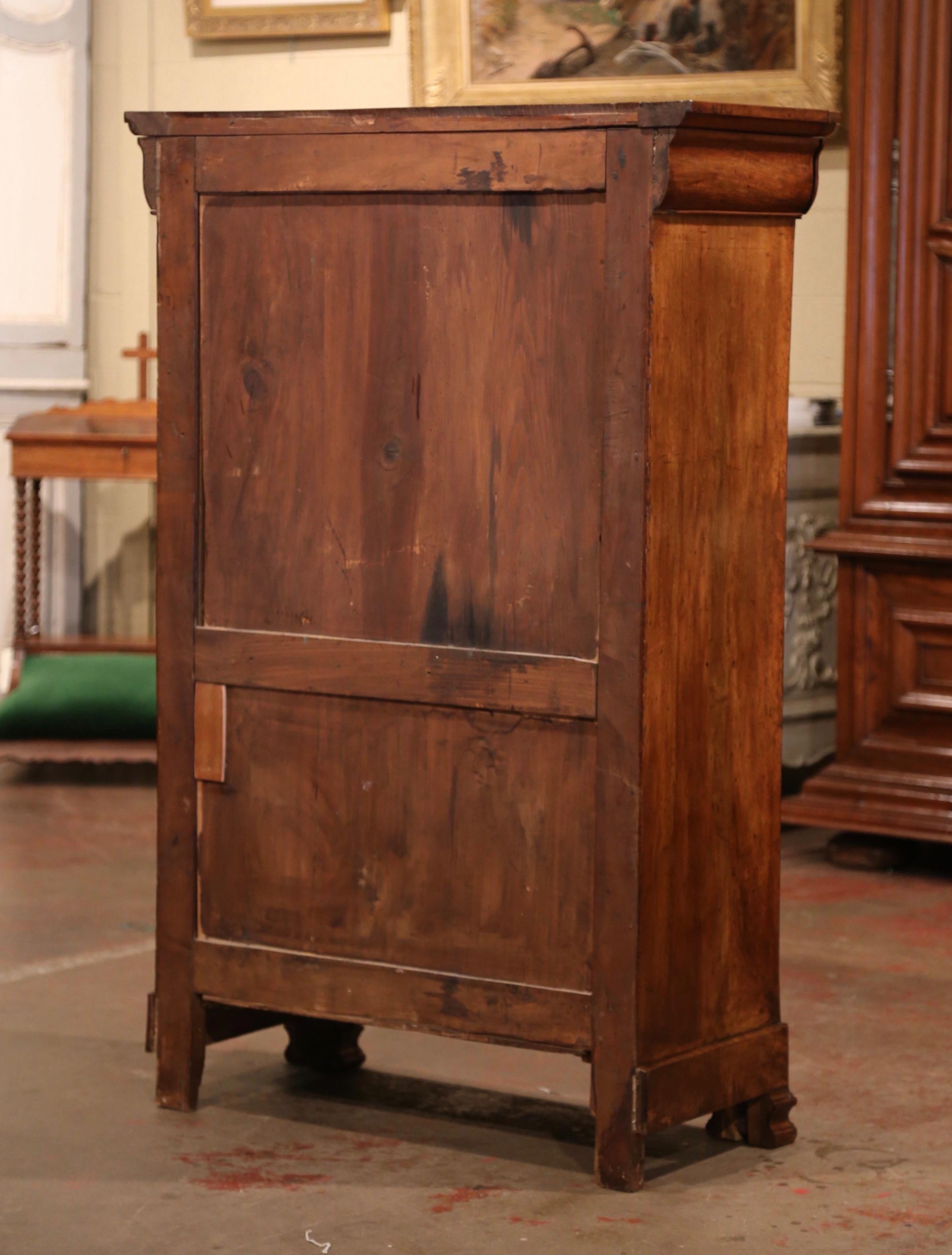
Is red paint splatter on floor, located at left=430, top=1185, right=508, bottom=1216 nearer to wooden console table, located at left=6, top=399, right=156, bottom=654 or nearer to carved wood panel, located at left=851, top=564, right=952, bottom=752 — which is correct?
carved wood panel, located at left=851, top=564, right=952, bottom=752

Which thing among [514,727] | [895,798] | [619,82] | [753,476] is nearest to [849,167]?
[619,82]

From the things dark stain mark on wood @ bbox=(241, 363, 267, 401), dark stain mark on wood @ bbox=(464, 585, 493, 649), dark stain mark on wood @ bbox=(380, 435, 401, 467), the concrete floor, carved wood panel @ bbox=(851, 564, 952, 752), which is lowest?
the concrete floor

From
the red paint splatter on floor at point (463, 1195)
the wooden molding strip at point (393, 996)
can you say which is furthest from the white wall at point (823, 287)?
the red paint splatter on floor at point (463, 1195)

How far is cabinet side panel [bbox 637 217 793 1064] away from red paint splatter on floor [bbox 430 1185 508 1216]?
273 millimetres

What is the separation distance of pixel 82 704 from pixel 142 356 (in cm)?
113

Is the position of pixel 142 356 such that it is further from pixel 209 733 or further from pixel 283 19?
pixel 209 733

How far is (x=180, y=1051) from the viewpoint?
119 inches

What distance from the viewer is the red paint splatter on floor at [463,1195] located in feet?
8.68

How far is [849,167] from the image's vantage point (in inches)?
196

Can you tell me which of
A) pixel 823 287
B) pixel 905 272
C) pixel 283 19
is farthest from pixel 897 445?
pixel 283 19

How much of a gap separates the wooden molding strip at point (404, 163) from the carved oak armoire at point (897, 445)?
8.08ft

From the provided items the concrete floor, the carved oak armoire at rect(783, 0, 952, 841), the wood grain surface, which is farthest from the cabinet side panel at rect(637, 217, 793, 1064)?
the carved oak armoire at rect(783, 0, 952, 841)

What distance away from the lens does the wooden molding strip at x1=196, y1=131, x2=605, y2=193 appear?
8.62 feet

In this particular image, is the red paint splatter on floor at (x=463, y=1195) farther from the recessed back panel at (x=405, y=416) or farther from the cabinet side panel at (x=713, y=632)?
the recessed back panel at (x=405, y=416)
